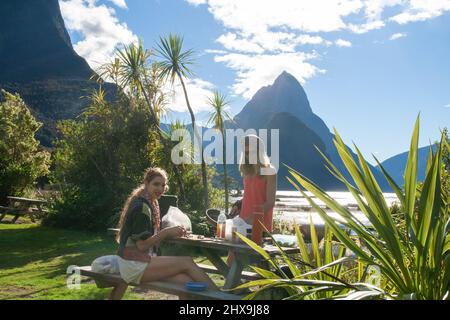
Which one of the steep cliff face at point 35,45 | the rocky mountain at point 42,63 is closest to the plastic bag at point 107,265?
the rocky mountain at point 42,63

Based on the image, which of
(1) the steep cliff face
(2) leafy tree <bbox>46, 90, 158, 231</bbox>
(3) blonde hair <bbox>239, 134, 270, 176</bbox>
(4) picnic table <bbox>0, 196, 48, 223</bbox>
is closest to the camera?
(3) blonde hair <bbox>239, 134, 270, 176</bbox>

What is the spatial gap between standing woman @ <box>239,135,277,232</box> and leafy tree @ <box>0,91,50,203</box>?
13502 mm

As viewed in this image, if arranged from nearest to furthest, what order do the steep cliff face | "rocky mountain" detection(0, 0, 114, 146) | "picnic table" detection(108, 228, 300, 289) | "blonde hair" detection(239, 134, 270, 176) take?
"picnic table" detection(108, 228, 300, 289)
"blonde hair" detection(239, 134, 270, 176)
"rocky mountain" detection(0, 0, 114, 146)
the steep cliff face

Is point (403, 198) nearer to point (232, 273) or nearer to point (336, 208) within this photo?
point (336, 208)

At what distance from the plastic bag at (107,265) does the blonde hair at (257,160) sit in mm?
1196

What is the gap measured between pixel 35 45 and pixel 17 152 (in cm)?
8273

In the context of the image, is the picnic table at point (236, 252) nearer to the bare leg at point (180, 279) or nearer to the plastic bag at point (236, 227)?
the plastic bag at point (236, 227)

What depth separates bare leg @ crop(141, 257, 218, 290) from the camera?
3273 mm

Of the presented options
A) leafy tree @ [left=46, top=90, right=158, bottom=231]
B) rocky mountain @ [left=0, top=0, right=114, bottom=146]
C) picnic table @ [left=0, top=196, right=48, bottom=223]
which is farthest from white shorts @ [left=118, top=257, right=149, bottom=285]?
rocky mountain @ [left=0, top=0, right=114, bottom=146]

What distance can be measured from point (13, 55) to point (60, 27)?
44.4 feet

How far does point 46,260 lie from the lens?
712 centimetres

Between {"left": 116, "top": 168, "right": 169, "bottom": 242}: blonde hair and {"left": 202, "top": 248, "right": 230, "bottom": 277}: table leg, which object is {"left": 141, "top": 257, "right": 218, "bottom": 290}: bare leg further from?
{"left": 202, "top": 248, "right": 230, "bottom": 277}: table leg

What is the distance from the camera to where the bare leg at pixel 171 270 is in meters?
3.27
